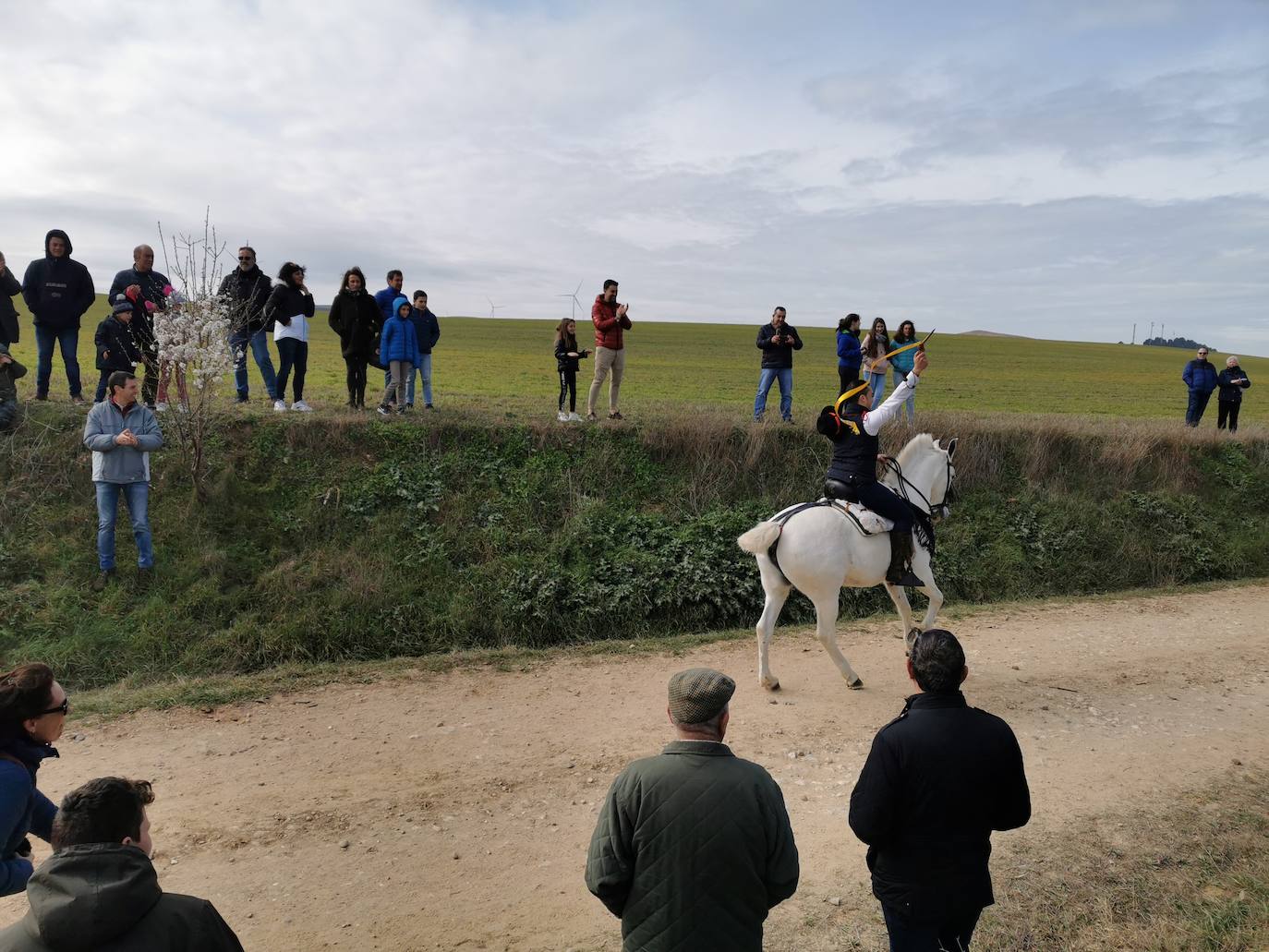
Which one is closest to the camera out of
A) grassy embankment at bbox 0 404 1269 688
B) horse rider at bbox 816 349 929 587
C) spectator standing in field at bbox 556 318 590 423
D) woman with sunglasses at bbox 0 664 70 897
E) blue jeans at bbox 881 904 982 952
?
woman with sunglasses at bbox 0 664 70 897

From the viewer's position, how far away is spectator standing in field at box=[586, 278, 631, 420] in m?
14.9

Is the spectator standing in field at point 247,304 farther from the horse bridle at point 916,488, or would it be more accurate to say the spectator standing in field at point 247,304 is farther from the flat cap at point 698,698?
the flat cap at point 698,698

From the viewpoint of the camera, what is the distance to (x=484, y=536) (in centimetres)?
1247

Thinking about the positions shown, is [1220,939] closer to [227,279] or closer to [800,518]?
[800,518]

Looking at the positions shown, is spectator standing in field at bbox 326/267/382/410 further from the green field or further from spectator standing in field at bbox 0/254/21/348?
spectator standing in field at bbox 0/254/21/348

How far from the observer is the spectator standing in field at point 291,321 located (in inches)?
548

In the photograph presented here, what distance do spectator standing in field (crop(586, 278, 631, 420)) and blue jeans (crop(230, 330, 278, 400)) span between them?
5.51 m

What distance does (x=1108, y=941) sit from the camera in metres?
5.01

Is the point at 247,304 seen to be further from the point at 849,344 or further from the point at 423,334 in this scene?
the point at 849,344

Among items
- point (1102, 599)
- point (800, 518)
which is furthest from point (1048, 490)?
point (800, 518)

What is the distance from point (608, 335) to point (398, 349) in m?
3.61

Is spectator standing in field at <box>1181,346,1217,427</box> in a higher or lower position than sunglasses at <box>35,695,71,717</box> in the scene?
higher

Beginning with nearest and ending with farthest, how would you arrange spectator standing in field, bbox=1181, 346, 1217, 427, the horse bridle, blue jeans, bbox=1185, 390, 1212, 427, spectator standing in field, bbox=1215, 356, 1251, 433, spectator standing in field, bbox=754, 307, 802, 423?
the horse bridle → spectator standing in field, bbox=754, 307, 802, 423 → spectator standing in field, bbox=1215, 356, 1251, 433 → spectator standing in field, bbox=1181, 346, 1217, 427 → blue jeans, bbox=1185, 390, 1212, 427

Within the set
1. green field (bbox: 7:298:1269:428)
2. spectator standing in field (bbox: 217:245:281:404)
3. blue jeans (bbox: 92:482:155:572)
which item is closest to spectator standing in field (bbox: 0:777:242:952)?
blue jeans (bbox: 92:482:155:572)
